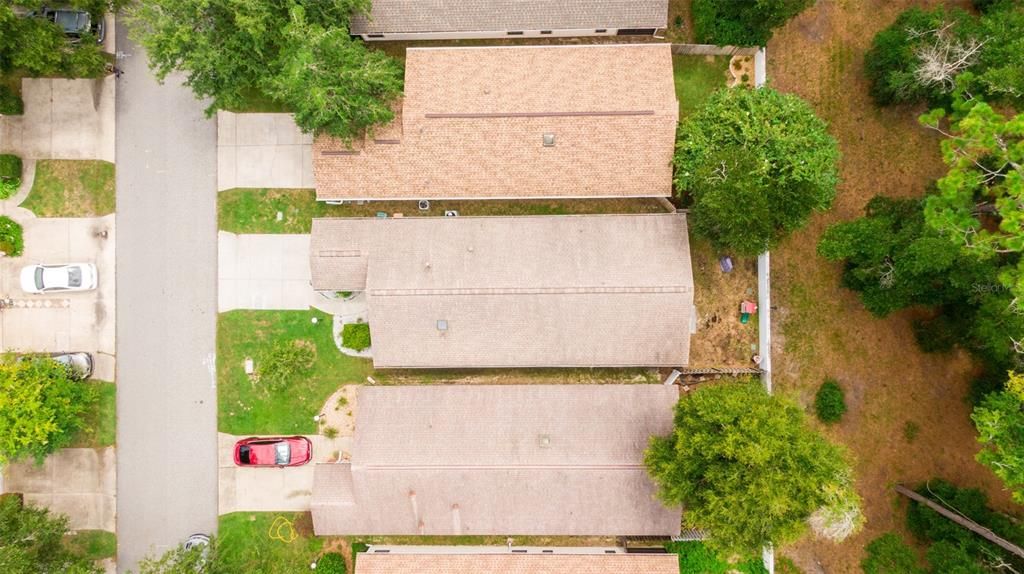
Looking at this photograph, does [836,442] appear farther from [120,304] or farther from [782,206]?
[120,304]

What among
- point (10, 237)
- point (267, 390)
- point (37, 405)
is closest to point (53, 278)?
point (10, 237)

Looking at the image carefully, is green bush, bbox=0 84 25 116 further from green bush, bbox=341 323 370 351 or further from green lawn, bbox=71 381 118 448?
green bush, bbox=341 323 370 351

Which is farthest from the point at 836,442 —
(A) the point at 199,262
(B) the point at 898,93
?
(A) the point at 199,262

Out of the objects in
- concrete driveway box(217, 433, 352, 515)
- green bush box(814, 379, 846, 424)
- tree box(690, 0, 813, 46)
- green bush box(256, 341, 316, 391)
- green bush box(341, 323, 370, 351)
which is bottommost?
concrete driveway box(217, 433, 352, 515)

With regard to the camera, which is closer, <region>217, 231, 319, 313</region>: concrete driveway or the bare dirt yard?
the bare dirt yard

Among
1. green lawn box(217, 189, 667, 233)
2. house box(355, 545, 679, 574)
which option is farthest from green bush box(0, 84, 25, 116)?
house box(355, 545, 679, 574)

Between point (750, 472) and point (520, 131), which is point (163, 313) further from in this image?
point (750, 472)
